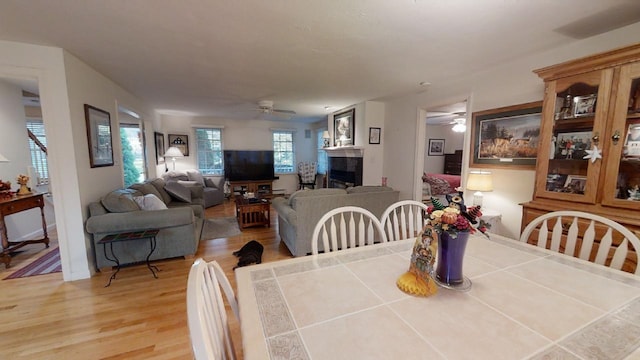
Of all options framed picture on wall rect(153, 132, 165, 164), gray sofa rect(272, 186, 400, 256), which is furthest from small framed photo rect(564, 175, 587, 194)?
framed picture on wall rect(153, 132, 165, 164)

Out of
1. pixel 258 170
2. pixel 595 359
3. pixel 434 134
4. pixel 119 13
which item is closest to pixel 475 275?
pixel 595 359

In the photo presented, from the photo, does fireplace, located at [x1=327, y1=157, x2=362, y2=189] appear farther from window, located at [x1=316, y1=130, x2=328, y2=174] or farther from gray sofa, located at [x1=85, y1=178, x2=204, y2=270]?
gray sofa, located at [x1=85, y1=178, x2=204, y2=270]

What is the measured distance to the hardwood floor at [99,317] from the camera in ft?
5.27

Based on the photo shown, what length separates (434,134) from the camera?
7.98 m

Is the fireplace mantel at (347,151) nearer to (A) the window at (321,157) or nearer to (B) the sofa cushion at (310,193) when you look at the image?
(A) the window at (321,157)

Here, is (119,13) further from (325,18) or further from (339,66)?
(339,66)

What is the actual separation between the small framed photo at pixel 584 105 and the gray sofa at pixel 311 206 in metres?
1.84

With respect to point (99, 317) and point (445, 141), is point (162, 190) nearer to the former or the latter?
point (99, 317)

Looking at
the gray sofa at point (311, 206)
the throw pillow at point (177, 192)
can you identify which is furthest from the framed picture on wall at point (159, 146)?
the gray sofa at point (311, 206)

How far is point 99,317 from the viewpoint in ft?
6.26

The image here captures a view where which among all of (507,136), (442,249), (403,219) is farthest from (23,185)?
(507,136)

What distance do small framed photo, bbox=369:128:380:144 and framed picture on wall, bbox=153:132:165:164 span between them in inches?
182

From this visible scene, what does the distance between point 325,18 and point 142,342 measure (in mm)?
2603

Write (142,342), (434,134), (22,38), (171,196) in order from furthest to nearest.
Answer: (434,134), (171,196), (22,38), (142,342)
